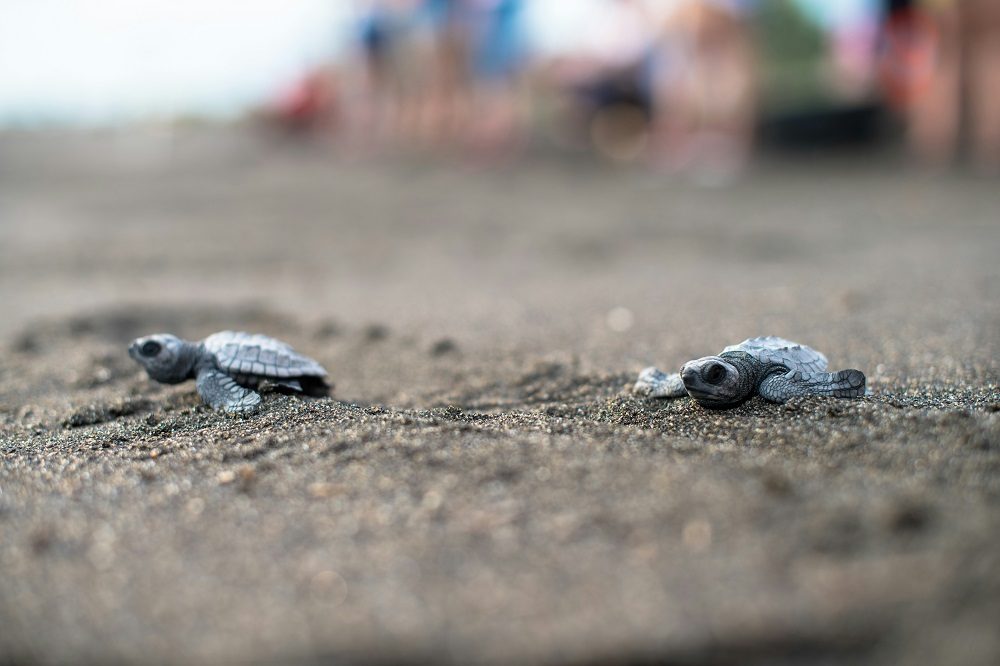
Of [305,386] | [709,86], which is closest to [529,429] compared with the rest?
[305,386]

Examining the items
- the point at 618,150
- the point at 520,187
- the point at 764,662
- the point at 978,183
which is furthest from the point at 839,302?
the point at 618,150

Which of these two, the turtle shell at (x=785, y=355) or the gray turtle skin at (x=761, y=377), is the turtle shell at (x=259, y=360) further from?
the turtle shell at (x=785, y=355)

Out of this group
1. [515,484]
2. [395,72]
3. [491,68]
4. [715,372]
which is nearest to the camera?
[515,484]

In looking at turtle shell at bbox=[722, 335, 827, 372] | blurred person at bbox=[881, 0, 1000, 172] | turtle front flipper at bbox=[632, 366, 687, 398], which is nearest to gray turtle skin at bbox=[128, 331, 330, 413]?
turtle front flipper at bbox=[632, 366, 687, 398]

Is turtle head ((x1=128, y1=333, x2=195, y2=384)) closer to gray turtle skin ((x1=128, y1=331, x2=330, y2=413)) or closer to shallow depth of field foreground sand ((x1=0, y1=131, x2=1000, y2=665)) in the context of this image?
gray turtle skin ((x1=128, y1=331, x2=330, y2=413))

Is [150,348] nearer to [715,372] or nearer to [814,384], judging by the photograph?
[715,372]

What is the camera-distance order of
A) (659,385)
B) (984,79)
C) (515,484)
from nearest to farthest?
(515,484)
(659,385)
(984,79)

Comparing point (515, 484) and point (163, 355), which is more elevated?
point (163, 355)
